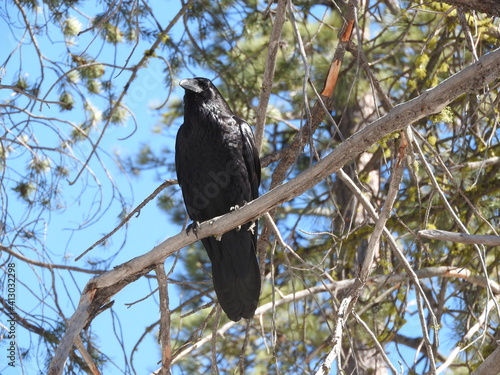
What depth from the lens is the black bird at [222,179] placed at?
4.03 metres

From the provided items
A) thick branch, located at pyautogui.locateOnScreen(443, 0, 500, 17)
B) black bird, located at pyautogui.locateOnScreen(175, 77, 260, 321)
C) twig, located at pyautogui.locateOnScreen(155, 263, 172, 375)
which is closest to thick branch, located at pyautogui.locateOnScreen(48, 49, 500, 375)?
twig, located at pyautogui.locateOnScreen(155, 263, 172, 375)

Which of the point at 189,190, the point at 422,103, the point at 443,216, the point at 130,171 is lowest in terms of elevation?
the point at 422,103

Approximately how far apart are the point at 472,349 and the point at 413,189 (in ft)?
4.13

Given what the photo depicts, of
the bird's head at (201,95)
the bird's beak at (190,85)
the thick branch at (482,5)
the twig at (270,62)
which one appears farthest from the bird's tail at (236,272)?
the thick branch at (482,5)

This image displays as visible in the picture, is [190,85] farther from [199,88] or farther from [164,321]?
[164,321]

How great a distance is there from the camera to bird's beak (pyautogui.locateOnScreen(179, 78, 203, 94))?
436cm

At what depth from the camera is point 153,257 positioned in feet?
9.89

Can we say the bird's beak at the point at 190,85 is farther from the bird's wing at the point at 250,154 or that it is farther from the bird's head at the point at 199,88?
the bird's wing at the point at 250,154

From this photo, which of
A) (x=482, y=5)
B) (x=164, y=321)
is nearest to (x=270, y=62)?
(x=482, y=5)

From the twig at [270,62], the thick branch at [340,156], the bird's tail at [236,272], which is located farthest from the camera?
the bird's tail at [236,272]

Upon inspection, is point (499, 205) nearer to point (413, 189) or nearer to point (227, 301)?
point (413, 189)

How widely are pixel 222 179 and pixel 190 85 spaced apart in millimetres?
691

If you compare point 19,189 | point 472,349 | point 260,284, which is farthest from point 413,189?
→ point 19,189

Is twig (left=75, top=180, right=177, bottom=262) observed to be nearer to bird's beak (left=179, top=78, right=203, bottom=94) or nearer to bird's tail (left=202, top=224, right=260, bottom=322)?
bird's tail (left=202, top=224, right=260, bottom=322)
